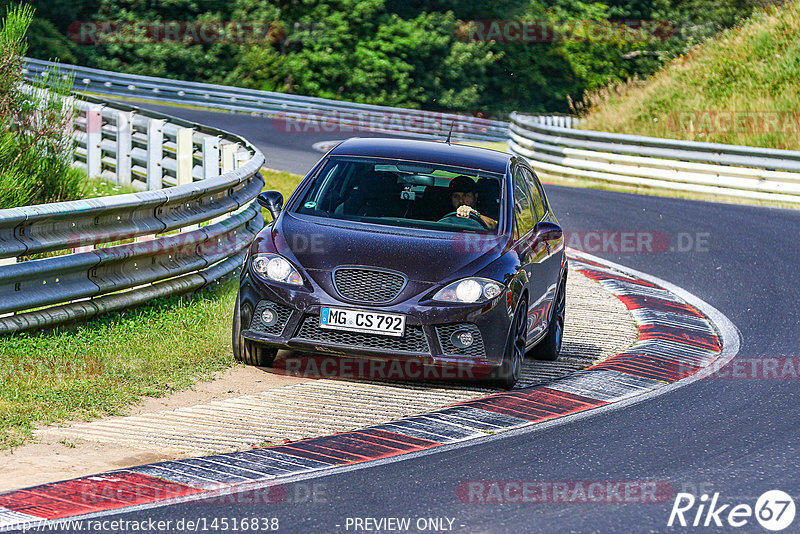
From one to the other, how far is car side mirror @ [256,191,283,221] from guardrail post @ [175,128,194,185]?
714cm

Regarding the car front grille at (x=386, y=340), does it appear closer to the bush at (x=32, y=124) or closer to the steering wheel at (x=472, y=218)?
the steering wheel at (x=472, y=218)

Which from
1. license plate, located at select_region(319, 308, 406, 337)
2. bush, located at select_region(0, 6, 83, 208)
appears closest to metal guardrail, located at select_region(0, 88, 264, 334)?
bush, located at select_region(0, 6, 83, 208)

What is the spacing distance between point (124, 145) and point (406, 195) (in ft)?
32.2

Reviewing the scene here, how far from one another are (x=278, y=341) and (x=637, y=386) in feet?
8.41

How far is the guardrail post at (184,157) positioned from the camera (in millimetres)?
15820

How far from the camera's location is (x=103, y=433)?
645cm

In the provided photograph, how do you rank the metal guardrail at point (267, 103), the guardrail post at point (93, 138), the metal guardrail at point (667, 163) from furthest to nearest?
the metal guardrail at point (267, 103), the metal guardrail at point (667, 163), the guardrail post at point (93, 138)

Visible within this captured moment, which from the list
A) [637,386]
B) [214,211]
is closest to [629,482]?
[637,386]

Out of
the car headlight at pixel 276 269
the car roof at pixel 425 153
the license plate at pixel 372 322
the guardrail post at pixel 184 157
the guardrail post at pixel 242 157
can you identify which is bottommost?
the guardrail post at pixel 184 157

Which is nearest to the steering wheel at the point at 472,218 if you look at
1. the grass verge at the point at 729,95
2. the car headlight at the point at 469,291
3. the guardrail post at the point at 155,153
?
the car headlight at the point at 469,291

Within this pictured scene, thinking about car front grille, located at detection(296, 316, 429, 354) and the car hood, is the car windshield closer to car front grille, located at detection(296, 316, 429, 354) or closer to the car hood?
the car hood

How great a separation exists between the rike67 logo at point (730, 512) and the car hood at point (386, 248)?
265 cm

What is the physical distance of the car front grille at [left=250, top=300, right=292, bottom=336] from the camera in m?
7.88

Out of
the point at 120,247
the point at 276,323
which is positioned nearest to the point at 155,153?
the point at 120,247
